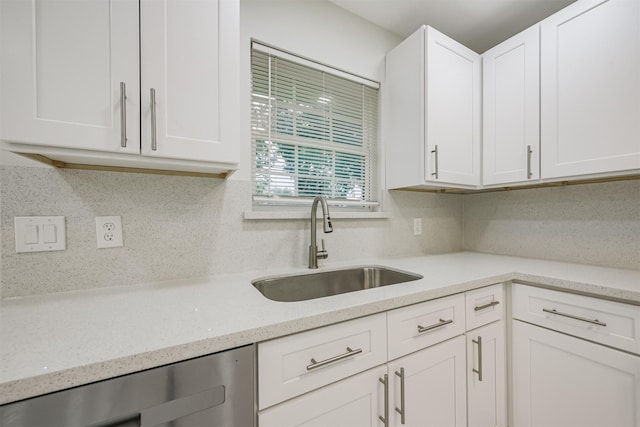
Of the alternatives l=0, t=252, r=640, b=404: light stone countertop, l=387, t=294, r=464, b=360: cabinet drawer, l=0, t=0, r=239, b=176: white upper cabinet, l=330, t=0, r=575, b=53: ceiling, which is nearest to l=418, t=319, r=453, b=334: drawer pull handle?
l=387, t=294, r=464, b=360: cabinet drawer

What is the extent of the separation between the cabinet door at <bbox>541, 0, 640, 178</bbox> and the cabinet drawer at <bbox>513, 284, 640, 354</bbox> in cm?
64

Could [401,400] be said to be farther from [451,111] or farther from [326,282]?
[451,111]

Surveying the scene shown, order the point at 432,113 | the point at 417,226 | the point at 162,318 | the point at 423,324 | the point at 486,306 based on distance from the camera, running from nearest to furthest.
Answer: the point at 162,318 → the point at 423,324 → the point at 486,306 → the point at 432,113 → the point at 417,226

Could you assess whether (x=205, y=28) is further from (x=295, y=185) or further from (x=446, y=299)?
(x=446, y=299)

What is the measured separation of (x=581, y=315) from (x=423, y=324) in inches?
28.3

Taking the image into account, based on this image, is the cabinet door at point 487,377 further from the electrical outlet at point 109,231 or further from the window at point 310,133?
the electrical outlet at point 109,231

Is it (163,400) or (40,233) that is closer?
(163,400)

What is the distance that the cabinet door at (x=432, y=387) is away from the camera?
95cm

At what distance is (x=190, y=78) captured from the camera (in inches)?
35.5

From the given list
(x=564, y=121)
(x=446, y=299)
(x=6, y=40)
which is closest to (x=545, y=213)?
(x=564, y=121)

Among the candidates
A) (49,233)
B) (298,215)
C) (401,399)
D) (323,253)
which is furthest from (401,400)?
(49,233)

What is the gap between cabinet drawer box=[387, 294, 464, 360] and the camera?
95 centimetres

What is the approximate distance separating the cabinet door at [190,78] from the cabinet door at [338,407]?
2.67ft

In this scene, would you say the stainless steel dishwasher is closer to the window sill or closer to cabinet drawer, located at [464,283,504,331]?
the window sill
